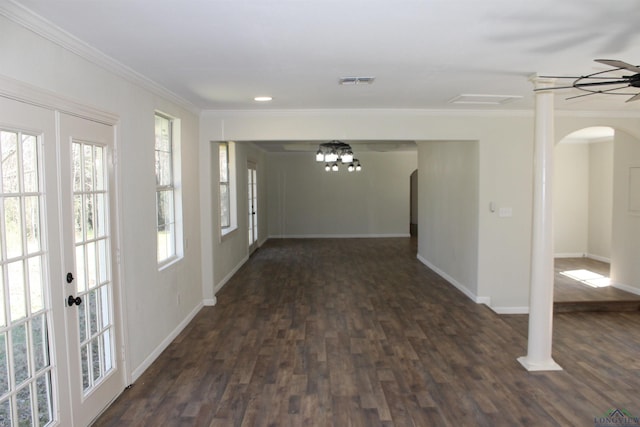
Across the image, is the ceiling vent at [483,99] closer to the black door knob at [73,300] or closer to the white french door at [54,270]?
the white french door at [54,270]

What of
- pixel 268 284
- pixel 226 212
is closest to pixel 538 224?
pixel 268 284

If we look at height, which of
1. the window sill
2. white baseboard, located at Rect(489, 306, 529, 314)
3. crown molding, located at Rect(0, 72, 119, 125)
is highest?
crown molding, located at Rect(0, 72, 119, 125)

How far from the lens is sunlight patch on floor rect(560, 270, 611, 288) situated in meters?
6.63

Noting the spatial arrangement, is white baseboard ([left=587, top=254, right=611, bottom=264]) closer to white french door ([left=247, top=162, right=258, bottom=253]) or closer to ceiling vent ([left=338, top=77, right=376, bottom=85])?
white french door ([left=247, top=162, right=258, bottom=253])

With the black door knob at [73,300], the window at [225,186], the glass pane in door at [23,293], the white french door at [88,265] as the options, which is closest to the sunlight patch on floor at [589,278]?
the window at [225,186]

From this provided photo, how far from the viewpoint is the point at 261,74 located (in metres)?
3.57

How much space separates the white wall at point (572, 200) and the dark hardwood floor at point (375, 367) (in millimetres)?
4067

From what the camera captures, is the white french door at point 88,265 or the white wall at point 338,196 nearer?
the white french door at point 88,265

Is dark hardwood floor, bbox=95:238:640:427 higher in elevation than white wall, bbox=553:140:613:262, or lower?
lower

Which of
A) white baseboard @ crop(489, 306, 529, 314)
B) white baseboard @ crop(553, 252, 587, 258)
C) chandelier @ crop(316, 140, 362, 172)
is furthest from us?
white baseboard @ crop(553, 252, 587, 258)

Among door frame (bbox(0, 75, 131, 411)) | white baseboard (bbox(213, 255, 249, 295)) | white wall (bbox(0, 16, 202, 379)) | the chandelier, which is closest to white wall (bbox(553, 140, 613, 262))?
the chandelier

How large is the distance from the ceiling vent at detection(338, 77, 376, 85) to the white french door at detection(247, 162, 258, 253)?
5.67m

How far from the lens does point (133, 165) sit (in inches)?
137

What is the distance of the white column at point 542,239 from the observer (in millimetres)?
3617
